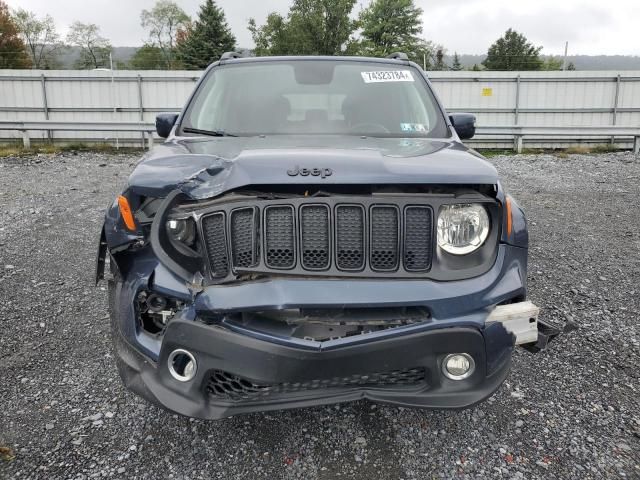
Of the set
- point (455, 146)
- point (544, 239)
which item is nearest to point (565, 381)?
point (455, 146)

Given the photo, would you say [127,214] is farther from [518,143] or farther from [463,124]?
[518,143]

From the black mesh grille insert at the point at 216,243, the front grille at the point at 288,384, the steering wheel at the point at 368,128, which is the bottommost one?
the front grille at the point at 288,384

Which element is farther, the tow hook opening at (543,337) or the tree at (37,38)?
the tree at (37,38)

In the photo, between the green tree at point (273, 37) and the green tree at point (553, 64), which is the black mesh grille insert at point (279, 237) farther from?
the green tree at point (553, 64)

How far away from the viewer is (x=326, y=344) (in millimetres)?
2002

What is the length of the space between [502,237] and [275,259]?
955 mm

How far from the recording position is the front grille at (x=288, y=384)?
83.4 inches

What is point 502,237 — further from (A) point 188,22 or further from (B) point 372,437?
(A) point 188,22

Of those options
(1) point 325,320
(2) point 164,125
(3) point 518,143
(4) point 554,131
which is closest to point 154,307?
(1) point 325,320

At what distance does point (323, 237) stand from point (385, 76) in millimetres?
2148

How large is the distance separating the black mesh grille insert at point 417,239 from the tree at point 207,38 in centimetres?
4856

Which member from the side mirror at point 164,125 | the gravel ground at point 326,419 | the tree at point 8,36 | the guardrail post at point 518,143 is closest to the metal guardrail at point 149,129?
the guardrail post at point 518,143

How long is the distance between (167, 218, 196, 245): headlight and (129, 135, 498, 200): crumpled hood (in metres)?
0.13

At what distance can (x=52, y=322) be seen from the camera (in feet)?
13.0
